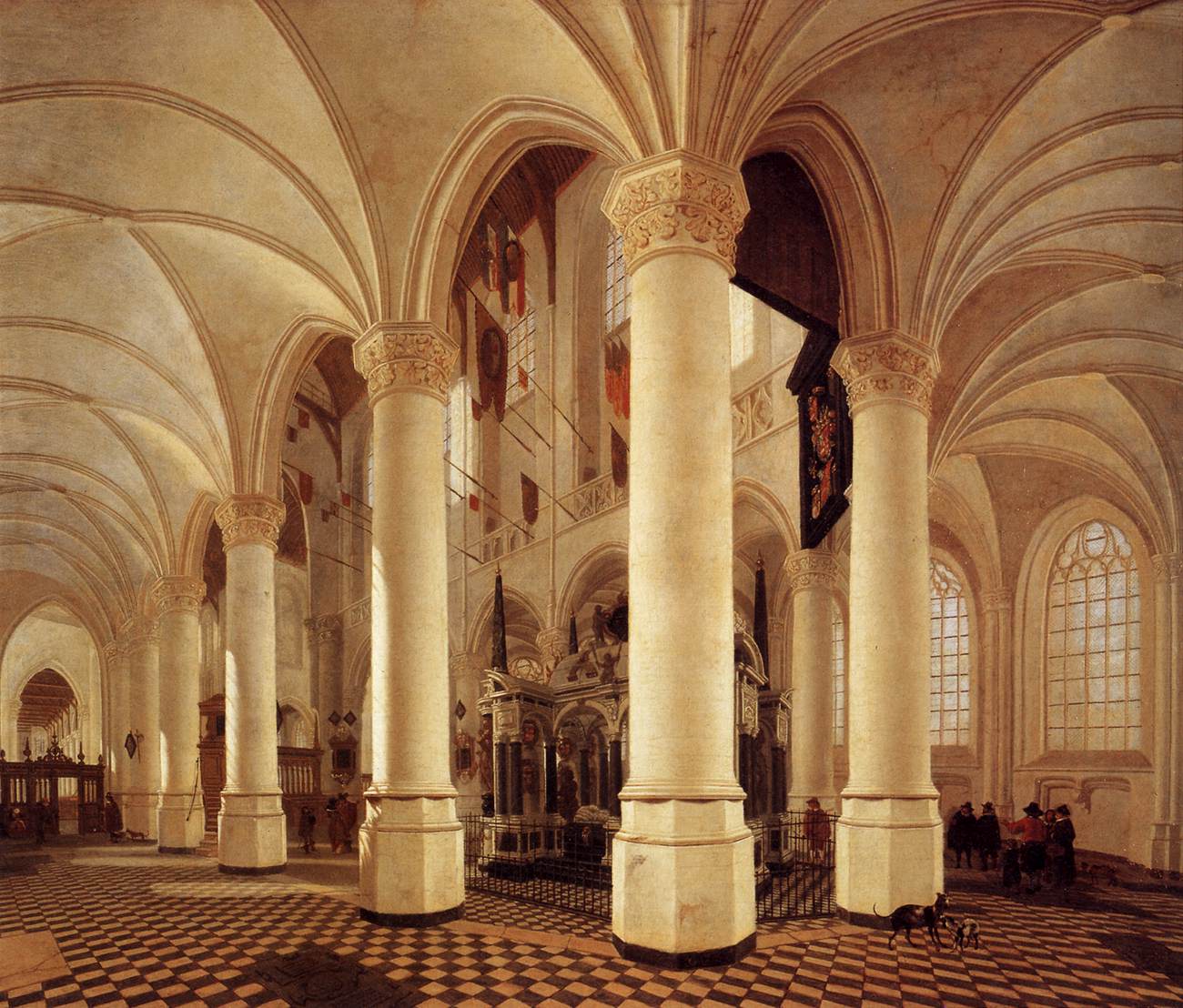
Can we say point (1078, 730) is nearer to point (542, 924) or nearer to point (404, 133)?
point (542, 924)

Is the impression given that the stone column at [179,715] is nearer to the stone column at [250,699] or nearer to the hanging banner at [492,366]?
the stone column at [250,699]

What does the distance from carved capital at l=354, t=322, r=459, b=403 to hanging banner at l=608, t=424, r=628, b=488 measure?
8.54 m

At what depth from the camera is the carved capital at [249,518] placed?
13.2 meters

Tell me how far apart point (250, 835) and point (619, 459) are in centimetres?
920

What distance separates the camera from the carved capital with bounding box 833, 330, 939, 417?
356 inches

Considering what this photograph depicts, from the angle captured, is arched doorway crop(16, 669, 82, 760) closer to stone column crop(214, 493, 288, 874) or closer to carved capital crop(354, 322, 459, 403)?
stone column crop(214, 493, 288, 874)

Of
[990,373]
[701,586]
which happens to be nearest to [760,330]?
→ [990,373]

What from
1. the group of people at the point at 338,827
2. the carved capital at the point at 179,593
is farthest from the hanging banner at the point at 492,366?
the group of people at the point at 338,827

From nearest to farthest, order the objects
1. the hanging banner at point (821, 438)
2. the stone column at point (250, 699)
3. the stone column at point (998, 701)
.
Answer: the hanging banner at point (821, 438) < the stone column at point (250, 699) < the stone column at point (998, 701)

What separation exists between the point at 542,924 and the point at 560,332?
1381 centimetres

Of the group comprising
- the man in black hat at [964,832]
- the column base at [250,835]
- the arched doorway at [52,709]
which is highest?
the column base at [250,835]

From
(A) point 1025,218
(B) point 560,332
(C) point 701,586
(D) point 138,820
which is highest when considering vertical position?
(B) point 560,332

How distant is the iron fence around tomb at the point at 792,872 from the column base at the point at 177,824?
10745mm

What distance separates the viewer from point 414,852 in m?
8.02
